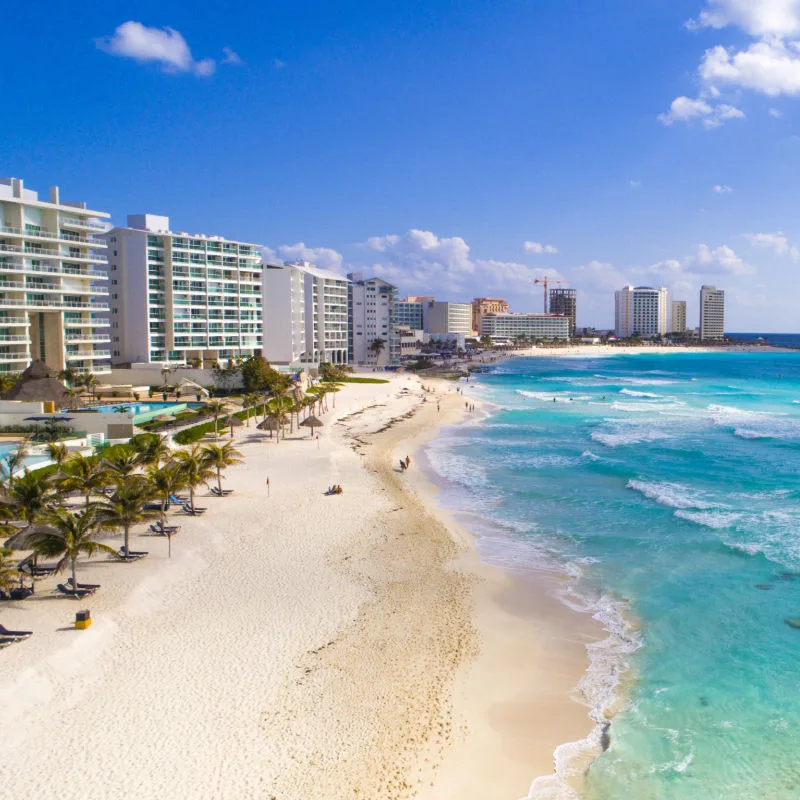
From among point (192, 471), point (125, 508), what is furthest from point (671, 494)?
point (125, 508)

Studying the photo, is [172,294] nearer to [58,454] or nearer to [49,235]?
[49,235]

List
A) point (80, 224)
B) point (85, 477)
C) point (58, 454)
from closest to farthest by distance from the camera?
point (85, 477) < point (58, 454) < point (80, 224)

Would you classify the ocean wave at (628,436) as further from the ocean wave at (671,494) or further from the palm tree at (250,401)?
the palm tree at (250,401)

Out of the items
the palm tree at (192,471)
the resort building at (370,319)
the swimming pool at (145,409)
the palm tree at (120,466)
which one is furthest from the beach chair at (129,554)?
the resort building at (370,319)

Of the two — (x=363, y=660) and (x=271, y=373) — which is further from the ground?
(x=271, y=373)

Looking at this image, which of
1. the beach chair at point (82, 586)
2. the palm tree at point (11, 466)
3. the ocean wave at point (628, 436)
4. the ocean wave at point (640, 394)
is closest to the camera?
the beach chair at point (82, 586)

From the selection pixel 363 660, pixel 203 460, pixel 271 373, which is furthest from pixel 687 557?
pixel 271 373

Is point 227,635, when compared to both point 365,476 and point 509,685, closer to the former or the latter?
point 509,685
